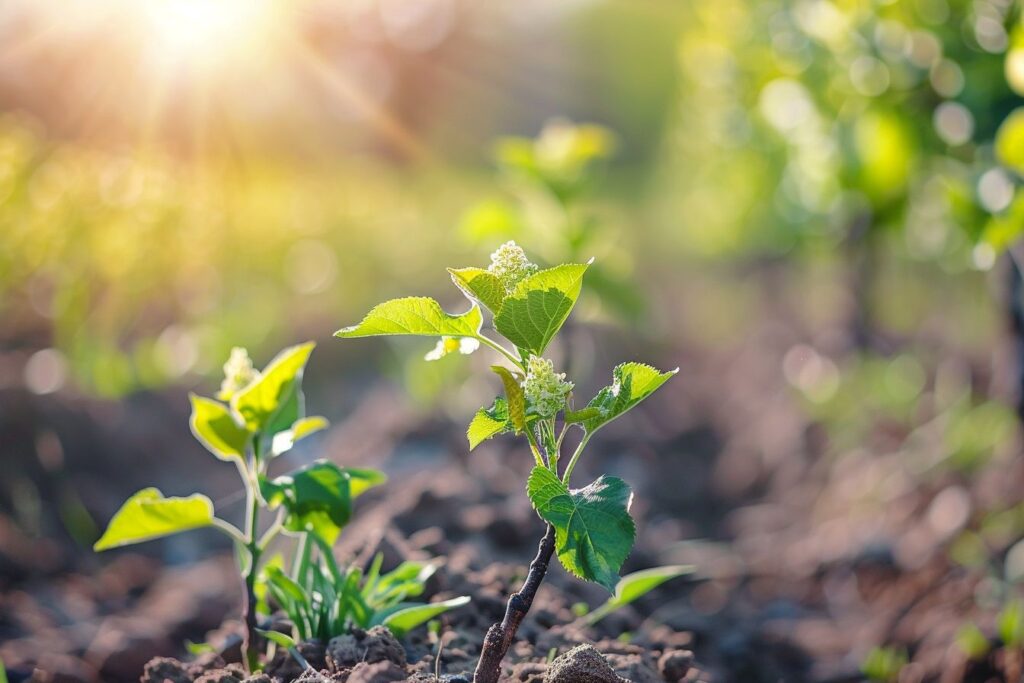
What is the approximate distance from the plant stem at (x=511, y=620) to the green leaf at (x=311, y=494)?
340mm

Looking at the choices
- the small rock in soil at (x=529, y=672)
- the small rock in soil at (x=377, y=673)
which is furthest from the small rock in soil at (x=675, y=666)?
the small rock in soil at (x=377, y=673)

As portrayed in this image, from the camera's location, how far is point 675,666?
171cm

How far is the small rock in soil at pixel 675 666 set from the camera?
1711mm

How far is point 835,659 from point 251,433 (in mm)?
1770

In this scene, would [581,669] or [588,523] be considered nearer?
[588,523]

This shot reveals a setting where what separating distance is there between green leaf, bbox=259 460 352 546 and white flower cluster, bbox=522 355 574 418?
0.43 meters

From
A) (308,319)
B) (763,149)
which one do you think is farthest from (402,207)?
(763,149)

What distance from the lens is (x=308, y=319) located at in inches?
247

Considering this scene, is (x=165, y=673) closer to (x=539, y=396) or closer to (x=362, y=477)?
(x=362, y=477)

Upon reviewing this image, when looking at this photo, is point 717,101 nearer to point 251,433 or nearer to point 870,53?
point 870,53

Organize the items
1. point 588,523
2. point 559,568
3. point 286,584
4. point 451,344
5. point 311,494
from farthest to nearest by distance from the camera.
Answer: point 559,568 → point 286,584 → point 311,494 → point 451,344 → point 588,523

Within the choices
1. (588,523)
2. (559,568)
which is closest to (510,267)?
(588,523)

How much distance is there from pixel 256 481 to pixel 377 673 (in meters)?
0.40

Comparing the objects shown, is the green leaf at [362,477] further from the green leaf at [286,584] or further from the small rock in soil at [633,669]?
the small rock in soil at [633,669]
